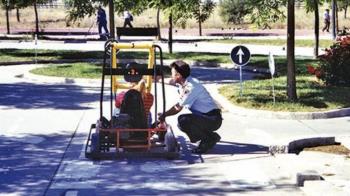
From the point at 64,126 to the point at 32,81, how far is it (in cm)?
792

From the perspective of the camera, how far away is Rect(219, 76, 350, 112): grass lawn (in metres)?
13.1

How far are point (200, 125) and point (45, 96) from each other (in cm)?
719

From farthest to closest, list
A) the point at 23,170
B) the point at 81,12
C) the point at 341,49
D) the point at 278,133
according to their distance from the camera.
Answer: the point at 81,12 → the point at 341,49 → the point at 278,133 → the point at 23,170

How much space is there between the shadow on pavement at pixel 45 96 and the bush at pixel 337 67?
5467mm

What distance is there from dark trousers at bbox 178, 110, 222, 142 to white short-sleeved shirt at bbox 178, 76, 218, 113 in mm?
118

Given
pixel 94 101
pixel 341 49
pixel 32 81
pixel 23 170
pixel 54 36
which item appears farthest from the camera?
pixel 54 36

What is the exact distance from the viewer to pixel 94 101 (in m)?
15.1

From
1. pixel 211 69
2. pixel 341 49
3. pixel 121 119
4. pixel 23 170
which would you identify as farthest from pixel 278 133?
pixel 211 69

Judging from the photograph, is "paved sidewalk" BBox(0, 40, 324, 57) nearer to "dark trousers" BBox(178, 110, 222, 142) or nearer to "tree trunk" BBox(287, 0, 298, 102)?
"tree trunk" BBox(287, 0, 298, 102)

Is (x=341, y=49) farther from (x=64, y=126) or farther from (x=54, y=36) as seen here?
(x=54, y=36)

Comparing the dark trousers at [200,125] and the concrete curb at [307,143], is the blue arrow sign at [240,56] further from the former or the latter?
the dark trousers at [200,125]

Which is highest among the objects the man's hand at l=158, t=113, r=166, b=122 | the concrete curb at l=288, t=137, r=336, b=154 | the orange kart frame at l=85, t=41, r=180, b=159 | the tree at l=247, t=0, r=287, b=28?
the tree at l=247, t=0, r=287, b=28

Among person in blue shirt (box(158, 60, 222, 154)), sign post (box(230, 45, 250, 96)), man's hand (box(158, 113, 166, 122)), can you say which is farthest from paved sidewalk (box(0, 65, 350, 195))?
sign post (box(230, 45, 250, 96))

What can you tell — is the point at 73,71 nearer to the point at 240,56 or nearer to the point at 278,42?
the point at 240,56
